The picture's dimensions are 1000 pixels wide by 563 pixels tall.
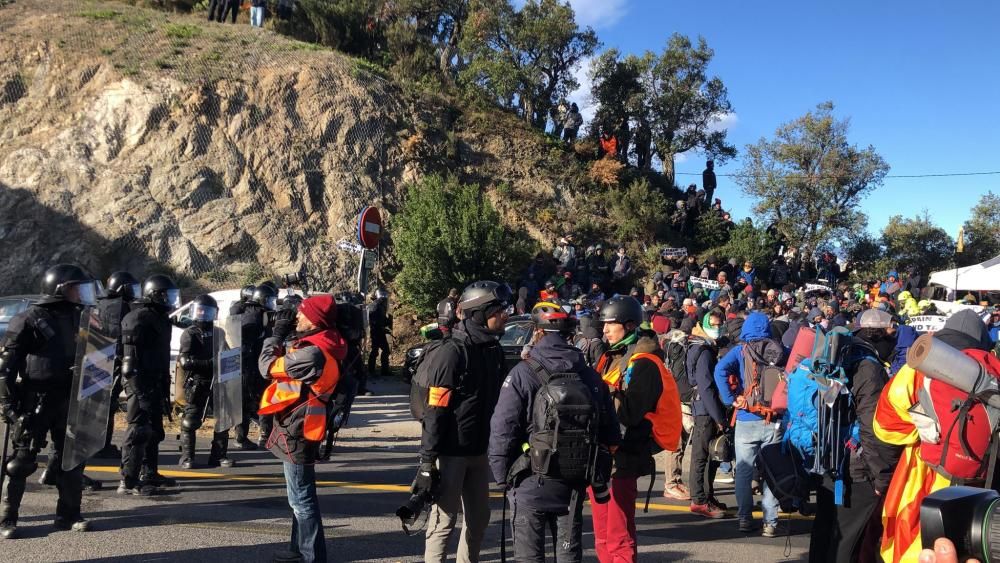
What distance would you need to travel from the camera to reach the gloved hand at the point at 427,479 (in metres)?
4.43

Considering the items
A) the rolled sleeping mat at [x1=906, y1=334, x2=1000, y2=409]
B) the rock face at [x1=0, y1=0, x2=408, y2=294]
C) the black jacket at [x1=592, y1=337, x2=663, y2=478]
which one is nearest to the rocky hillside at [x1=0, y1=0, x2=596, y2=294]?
the rock face at [x1=0, y1=0, x2=408, y2=294]

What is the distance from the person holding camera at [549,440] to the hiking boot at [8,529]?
12.9 ft

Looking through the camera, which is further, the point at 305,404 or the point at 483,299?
the point at 305,404

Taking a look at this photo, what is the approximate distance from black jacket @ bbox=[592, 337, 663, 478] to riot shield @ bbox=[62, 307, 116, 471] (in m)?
3.87

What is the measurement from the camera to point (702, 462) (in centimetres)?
727

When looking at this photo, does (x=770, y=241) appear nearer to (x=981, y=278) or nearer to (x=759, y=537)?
(x=981, y=278)

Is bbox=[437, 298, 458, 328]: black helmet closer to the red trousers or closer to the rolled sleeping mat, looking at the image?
the red trousers

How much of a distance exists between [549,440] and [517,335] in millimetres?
10627

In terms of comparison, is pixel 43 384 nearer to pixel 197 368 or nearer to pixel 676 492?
pixel 197 368

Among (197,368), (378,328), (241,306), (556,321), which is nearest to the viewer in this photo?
(556,321)

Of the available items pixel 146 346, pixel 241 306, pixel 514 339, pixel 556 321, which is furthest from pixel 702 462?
pixel 514 339

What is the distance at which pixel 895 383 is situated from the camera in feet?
13.3

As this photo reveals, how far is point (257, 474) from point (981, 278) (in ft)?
55.5

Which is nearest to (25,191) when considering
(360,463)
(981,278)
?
(360,463)
